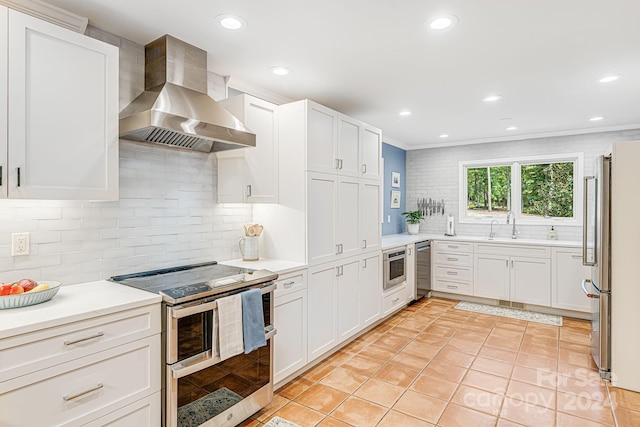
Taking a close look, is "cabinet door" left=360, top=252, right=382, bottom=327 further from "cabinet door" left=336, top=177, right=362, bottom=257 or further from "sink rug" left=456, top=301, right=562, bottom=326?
"sink rug" left=456, top=301, right=562, bottom=326

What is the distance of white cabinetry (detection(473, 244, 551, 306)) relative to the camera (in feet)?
15.1

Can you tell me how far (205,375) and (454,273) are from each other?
13.7 feet

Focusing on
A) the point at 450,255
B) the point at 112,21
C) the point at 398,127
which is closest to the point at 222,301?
the point at 112,21

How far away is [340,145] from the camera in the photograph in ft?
11.1

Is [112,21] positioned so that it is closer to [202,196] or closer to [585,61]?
[202,196]

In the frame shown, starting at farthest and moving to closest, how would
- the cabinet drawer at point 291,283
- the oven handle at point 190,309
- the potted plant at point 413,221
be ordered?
the potted plant at point 413,221 → the cabinet drawer at point 291,283 → the oven handle at point 190,309

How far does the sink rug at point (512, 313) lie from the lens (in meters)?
4.37

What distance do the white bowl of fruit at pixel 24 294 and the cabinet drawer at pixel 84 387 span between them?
1.14ft

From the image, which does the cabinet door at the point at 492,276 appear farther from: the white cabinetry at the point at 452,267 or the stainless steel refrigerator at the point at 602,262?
the stainless steel refrigerator at the point at 602,262

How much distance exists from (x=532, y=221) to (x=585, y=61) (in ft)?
10.2

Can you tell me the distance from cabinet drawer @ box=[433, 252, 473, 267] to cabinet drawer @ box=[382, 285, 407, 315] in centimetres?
99

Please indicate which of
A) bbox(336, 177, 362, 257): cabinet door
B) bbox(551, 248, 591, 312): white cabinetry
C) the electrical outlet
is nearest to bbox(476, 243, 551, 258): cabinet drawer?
bbox(551, 248, 591, 312): white cabinetry

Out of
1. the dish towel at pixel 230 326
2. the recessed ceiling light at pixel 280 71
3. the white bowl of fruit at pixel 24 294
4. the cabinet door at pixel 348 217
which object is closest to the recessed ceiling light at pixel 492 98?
the cabinet door at pixel 348 217

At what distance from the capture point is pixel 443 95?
3.55 meters
